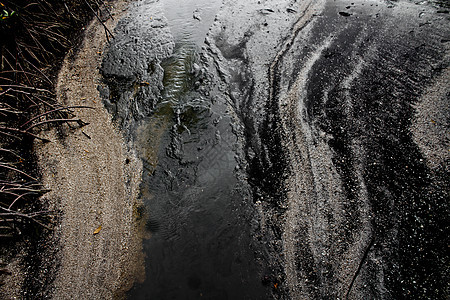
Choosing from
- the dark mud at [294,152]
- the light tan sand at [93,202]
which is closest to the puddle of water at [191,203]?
the dark mud at [294,152]

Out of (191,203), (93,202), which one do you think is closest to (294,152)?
(191,203)

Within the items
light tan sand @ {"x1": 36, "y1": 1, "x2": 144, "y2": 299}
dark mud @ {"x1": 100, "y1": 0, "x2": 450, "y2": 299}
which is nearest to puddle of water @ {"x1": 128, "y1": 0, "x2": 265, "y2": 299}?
dark mud @ {"x1": 100, "y1": 0, "x2": 450, "y2": 299}

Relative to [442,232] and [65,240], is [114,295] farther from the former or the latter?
[442,232]

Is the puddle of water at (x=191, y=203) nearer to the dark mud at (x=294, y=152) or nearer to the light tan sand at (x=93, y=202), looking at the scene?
the dark mud at (x=294, y=152)

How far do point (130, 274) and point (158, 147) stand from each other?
1557 millimetres

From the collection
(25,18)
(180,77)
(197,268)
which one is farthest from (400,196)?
(25,18)

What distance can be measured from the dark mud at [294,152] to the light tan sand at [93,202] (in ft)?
0.69

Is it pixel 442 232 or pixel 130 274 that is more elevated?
pixel 442 232

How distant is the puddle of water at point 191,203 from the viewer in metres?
2.21

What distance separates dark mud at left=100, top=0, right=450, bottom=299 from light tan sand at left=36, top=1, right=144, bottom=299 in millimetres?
211

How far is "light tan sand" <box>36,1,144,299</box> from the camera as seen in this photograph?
7.25 feet

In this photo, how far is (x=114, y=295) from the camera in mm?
2145

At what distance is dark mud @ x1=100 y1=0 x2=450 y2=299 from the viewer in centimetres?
218

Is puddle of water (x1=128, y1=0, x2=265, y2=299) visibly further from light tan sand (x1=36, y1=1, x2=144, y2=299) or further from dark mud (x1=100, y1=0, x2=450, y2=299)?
light tan sand (x1=36, y1=1, x2=144, y2=299)
